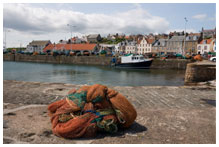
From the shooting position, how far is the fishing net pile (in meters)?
3.39

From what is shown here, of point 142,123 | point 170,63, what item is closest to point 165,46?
point 170,63

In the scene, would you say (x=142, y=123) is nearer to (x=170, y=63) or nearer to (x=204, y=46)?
(x=170, y=63)

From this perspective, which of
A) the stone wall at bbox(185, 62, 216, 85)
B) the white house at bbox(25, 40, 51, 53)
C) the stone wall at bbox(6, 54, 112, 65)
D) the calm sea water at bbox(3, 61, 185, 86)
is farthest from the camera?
the white house at bbox(25, 40, 51, 53)

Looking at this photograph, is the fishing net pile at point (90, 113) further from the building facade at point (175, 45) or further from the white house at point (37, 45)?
the white house at point (37, 45)

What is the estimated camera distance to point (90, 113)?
355 cm

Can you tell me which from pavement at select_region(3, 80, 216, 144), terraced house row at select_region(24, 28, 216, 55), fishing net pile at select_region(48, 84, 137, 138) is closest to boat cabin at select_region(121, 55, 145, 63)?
terraced house row at select_region(24, 28, 216, 55)

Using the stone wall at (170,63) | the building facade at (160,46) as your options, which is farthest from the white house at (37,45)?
the stone wall at (170,63)

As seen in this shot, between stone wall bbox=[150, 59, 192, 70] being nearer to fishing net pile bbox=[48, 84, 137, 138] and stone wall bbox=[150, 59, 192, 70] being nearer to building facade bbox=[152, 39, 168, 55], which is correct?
building facade bbox=[152, 39, 168, 55]

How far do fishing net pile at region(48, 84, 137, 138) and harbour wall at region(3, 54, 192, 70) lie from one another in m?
37.6

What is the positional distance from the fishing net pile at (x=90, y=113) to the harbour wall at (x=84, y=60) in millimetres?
37578

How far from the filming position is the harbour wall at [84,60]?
3984 cm

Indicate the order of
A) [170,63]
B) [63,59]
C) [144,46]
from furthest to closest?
[144,46] → [63,59] → [170,63]

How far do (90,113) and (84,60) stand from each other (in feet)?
164

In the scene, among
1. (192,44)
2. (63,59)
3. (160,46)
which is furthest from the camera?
(160,46)
